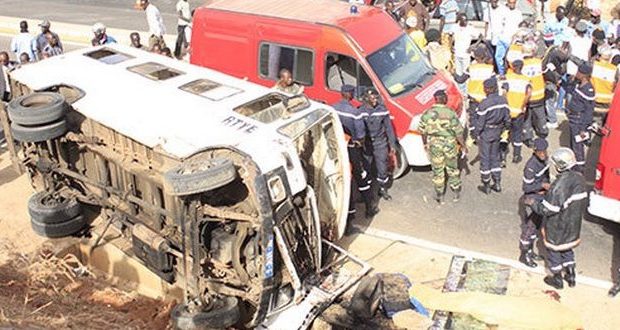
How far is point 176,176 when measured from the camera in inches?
238

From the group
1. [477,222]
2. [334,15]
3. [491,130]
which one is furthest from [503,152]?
[334,15]

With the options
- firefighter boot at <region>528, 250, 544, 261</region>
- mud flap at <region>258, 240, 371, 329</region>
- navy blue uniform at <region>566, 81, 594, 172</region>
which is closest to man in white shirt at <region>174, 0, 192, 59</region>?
navy blue uniform at <region>566, 81, 594, 172</region>

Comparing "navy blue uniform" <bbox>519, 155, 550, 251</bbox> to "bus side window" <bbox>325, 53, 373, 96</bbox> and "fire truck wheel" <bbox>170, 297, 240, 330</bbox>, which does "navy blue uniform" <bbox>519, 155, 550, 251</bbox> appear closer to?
"bus side window" <bbox>325, 53, 373, 96</bbox>

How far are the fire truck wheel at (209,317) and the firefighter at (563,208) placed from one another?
3269 millimetres

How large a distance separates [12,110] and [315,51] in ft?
13.5

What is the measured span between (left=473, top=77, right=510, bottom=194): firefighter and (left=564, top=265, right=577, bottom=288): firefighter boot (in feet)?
7.21

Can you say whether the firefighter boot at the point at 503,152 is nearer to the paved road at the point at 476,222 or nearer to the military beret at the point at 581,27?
the paved road at the point at 476,222

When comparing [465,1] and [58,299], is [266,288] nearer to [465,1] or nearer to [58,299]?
[58,299]

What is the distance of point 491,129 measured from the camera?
9.38 m

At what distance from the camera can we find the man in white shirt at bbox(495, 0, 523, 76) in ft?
43.0

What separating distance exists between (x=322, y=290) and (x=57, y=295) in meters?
2.98

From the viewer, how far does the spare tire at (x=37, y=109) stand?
7.58 meters

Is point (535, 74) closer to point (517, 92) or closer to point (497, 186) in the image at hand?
point (517, 92)

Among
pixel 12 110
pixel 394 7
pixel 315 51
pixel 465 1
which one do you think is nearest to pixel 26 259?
pixel 12 110
